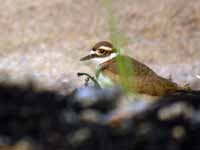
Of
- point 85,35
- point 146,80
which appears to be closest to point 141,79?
point 146,80

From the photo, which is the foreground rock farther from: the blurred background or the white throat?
the blurred background

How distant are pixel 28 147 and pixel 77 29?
7080 mm

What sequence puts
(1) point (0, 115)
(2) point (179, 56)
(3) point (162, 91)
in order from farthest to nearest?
(2) point (179, 56), (3) point (162, 91), (1) point (0, 115)

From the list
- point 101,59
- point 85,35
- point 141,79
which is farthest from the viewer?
point 85,35

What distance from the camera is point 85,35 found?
11414mm

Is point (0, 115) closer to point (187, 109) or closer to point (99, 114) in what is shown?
point (99, 114)

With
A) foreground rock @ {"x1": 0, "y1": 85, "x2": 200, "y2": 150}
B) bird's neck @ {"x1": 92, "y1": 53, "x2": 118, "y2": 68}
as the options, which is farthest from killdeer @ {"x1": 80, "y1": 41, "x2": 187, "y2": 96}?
foreground rock @ {"x1": 0, "y1": 85, "x2": 200, "y2": 150}

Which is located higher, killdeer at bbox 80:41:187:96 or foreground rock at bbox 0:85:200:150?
killdeer at bbox 80:41:187:96

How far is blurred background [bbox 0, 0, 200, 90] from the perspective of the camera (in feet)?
34.5

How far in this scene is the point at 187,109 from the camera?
4695 millimetres

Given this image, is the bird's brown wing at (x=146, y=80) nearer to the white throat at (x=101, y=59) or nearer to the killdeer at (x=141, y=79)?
the killdeer at (x=141, y=79)

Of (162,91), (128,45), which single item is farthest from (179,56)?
(162,91)

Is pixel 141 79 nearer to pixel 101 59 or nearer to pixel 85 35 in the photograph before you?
pixel 101 59

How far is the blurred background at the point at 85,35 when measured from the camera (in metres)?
10.5
